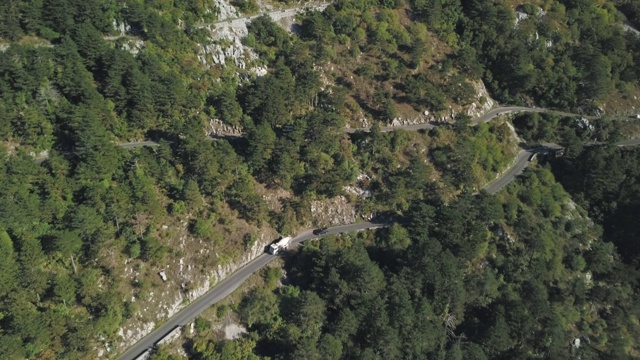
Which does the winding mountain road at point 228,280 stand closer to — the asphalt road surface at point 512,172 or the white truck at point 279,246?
the asphalt road surface at point 512,172

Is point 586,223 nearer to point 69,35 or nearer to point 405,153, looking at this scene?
point 405,153

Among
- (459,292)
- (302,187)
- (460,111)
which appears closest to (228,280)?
(302,187)

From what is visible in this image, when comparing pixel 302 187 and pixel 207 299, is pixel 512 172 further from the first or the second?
pixel 207 299

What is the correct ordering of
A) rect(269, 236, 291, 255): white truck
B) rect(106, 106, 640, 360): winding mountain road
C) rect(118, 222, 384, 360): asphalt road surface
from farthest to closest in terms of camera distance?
1. rect(269, 236, 291, 255): white truck
2. rect(106, 106, 640, 360): winding mountain road
3. rect(118, 222, 384, 360): asphalt road surface

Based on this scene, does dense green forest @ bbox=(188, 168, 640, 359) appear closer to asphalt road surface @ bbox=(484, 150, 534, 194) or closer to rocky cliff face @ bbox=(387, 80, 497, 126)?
asphalt road surface @ bbox=(484, 150, 534, 194)

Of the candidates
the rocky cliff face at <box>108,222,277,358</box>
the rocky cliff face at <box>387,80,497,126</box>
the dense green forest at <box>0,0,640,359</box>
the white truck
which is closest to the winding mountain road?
the rocky cliff face at <box>108,222,277,358</box>

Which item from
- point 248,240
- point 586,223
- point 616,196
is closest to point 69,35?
point 248,240

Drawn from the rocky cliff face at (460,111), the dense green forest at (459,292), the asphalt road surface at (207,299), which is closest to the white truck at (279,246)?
the asphalt road surface at (207,299)
